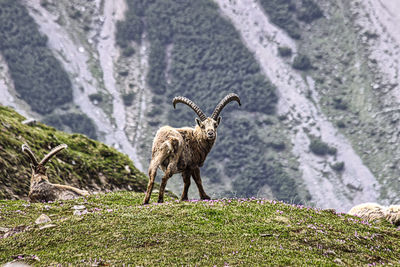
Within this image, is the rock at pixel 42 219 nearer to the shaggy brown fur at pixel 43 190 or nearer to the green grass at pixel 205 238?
the green grass at pixel 205 238

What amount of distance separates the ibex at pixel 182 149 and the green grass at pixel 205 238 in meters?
1.62

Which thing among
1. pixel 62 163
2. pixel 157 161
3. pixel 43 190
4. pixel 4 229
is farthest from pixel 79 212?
pixel 62 163

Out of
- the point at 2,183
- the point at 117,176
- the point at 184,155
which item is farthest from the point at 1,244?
the point at 117,176

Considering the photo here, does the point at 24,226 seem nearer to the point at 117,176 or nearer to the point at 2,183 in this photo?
the point at 2,183

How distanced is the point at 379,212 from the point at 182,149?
398 inches

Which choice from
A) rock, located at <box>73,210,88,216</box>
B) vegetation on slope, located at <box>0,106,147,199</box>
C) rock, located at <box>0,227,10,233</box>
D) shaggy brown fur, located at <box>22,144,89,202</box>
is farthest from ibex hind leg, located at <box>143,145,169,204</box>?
vegetation on slope, located at <box>0,106,147,199</box>

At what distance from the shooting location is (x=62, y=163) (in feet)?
125

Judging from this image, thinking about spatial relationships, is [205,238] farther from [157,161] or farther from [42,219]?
[42,219]

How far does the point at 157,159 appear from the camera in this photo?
22562mm

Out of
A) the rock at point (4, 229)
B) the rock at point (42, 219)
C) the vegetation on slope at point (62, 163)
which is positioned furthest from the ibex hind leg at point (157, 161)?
the vegetation on slope at point (62, 163)

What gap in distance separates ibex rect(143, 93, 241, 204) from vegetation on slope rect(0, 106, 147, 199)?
12090 mm

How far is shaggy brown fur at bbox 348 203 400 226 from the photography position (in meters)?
25.0

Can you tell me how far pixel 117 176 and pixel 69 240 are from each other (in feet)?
72.9

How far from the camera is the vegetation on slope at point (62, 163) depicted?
Answer: 32.8 metres
